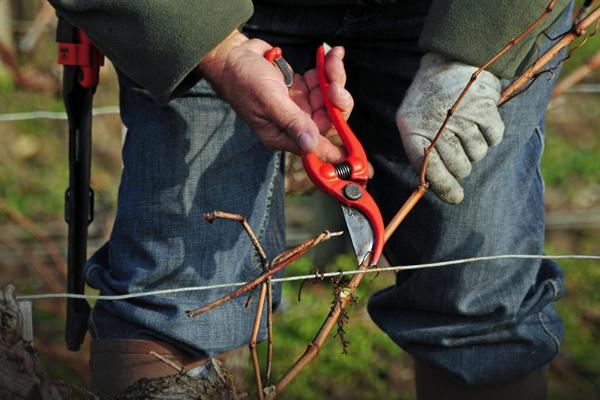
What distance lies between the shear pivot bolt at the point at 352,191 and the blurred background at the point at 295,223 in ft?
2.89

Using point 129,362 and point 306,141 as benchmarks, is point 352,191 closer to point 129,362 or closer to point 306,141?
point 306,141

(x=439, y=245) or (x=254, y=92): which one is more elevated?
(x=254, y=92)

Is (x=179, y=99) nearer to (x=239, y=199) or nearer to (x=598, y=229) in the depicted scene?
(x=239, y=199)

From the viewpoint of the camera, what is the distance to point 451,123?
1.62 m

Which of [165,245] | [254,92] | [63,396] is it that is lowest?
[63,396]

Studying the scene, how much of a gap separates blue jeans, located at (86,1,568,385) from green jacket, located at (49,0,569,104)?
16 centimetres

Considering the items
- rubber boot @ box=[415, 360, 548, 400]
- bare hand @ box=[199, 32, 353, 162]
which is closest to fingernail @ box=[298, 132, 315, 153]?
bare hand @ box=[199, 32, 353, 162]

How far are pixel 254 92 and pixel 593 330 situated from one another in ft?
6.04

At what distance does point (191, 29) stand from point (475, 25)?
0.50 meters

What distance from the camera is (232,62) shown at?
63.6 inches

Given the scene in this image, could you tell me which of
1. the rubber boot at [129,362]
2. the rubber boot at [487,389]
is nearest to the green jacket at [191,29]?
the rubber boot at [129,362]

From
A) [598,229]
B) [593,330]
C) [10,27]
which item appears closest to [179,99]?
[593,330]

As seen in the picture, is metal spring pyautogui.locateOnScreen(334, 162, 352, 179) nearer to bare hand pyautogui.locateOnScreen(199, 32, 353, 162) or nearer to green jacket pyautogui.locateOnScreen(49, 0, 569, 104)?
bare hand pyautogui.locateOnScreen(199, 32, 353, 162)

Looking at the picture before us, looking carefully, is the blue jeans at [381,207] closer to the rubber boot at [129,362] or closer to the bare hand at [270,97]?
the rubber boot at [129,362]
